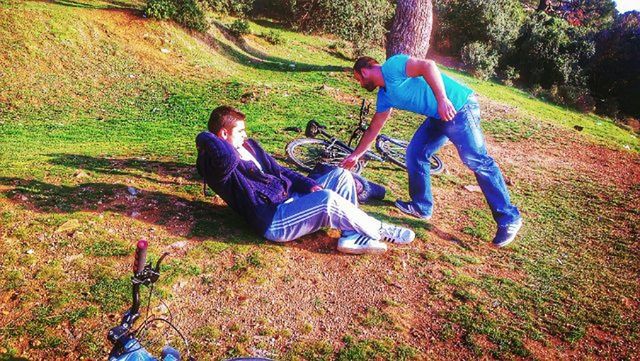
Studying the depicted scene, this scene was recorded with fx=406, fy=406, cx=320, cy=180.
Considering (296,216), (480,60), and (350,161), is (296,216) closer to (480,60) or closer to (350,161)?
(350,161)

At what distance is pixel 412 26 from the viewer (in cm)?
1252

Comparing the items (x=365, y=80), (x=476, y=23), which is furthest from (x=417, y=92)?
(x=476, y=23)

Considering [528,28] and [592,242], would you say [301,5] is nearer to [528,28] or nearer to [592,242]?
[528,28]

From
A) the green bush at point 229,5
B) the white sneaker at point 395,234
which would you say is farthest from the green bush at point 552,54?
the white sneaker at point 395,234

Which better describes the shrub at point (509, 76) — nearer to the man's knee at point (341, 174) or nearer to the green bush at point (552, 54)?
the green bush at point (552, 54)

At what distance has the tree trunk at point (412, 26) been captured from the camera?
489 inches

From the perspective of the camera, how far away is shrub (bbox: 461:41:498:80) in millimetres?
20547

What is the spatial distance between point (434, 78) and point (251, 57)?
12778 millimetres

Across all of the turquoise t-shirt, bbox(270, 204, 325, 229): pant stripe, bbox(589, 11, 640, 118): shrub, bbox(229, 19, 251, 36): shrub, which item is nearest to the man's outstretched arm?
the turquoise t-shirt

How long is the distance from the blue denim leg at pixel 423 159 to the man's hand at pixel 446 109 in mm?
523

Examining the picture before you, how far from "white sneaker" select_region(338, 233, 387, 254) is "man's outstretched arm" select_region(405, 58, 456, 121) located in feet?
5.18

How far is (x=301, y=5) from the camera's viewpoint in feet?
70.4

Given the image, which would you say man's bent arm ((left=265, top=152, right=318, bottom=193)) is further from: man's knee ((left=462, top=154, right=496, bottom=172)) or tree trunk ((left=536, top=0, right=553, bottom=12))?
tree trunk ((left=536, top=0, right=553, bottom=12))

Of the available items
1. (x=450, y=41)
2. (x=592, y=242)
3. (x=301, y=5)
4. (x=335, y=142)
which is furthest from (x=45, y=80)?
(x=450, y=41)
